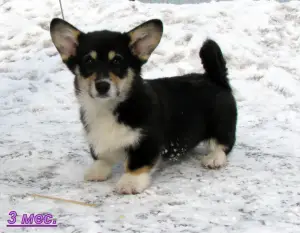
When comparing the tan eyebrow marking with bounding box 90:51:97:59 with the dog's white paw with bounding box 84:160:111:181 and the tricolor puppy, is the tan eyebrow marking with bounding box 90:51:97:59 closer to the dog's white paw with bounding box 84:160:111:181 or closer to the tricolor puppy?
the tricolor puppy

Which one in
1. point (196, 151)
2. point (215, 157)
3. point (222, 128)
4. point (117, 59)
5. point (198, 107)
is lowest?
point (196, 151)

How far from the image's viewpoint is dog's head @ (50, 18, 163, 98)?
9.02 ft

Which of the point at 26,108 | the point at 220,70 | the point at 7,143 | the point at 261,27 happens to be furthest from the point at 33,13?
the point at 220,70

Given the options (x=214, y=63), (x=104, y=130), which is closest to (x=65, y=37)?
(x=104, y=130)

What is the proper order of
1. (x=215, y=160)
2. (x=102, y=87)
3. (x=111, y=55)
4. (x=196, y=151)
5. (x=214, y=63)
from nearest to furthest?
(x=102, y=87) → (x=111, y=55) → (x=215, y=160) → (x=214, y=63) → (x=196, y=151)

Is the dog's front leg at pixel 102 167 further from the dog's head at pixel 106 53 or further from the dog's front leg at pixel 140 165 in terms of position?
the dog's head at pixel 106 53

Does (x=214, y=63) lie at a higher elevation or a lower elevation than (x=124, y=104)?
lower

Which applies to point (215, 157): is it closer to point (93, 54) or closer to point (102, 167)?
point (102, 167)

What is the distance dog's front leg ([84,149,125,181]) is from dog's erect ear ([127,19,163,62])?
799 mm

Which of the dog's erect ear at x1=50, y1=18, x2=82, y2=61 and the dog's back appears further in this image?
the dog's back

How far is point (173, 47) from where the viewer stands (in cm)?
715

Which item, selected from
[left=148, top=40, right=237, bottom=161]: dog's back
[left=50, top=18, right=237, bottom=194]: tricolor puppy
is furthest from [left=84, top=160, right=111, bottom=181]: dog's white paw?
[left=148, top=40, right=237, bottom=161]: dog's back

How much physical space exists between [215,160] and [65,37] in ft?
5.27

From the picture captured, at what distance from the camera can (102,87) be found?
8.81 ft
